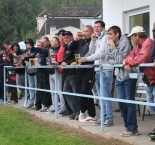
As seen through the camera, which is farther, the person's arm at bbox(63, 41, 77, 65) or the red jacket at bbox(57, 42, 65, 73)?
the red jacket at bbox(57, 42, 65, 73)

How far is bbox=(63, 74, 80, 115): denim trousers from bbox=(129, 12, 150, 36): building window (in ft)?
9.15

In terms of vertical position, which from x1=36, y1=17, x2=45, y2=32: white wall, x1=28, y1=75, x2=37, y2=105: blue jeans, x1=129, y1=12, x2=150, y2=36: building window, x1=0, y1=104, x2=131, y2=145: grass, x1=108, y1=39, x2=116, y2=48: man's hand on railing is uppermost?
x1=36, y1=17, x2=45, y2=32: white wall

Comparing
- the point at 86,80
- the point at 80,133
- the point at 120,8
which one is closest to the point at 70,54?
the point at 86,80

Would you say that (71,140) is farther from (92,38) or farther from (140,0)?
(140,0)

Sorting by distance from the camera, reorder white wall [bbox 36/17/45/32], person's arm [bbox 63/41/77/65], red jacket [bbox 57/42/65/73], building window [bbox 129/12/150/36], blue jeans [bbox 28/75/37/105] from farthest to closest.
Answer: white wall [bbox 36/17/45/32] < blue jeans [bbox 28/75/37/105] < building window [bbox 129/12/150/36] < red jacket [bbox 57/42/65/73] < person's arm [bbox 63/41/77/65]

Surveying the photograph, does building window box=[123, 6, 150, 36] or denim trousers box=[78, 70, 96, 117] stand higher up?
building window box=[123, 6, 150, 36]

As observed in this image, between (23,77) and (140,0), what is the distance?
167 inches

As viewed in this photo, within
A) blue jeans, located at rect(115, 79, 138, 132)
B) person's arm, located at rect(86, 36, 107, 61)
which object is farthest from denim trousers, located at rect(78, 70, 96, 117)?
blue jeans, located at rect(115, 79, 138, 132)

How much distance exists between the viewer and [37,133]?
8.72 meters

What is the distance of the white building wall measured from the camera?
11.1m

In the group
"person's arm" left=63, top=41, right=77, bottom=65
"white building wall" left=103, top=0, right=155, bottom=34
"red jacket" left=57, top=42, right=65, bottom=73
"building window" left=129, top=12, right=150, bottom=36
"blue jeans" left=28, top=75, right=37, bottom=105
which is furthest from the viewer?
"blue jeans" left=28, top=75, right=37, bottom=105

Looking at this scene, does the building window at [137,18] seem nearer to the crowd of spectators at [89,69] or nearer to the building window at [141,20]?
the building window at [141,20]

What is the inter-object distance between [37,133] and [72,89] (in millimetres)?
1483

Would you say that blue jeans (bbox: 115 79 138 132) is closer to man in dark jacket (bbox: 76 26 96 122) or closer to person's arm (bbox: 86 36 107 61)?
person's arm (bbox: 86 36 107 61)
